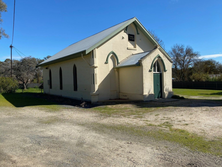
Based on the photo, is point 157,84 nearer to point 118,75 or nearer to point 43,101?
point 118,75

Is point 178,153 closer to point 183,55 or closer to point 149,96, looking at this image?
point 149,96

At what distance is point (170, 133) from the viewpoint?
20.0 ft

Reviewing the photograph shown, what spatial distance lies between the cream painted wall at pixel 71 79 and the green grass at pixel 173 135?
7.45 metres

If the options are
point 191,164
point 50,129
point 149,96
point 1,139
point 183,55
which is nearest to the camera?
point 191,164

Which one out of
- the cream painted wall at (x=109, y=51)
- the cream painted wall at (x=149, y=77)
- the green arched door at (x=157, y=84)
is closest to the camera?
the cream painted wall at (x=149, y=77)

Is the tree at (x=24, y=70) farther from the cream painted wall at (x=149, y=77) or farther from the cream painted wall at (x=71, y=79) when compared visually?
the cream painted wall at (x=149, y=77)

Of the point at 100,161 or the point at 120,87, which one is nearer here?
the point at 100,161

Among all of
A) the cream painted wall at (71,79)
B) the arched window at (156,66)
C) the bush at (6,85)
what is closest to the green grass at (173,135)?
the cream painted wall at (71,79)

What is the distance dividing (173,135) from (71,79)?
12477mm

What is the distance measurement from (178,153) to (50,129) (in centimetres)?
454

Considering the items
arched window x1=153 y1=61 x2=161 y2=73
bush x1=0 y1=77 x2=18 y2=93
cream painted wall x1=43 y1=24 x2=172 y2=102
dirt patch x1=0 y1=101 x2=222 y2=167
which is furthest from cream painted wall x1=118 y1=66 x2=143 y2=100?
bush x1=0 y1=77 x2=18 y2=93

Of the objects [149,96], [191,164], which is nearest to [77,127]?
[191,164]

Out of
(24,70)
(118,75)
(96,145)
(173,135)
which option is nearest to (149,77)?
(118,75)

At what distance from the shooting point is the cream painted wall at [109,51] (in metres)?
14.0
